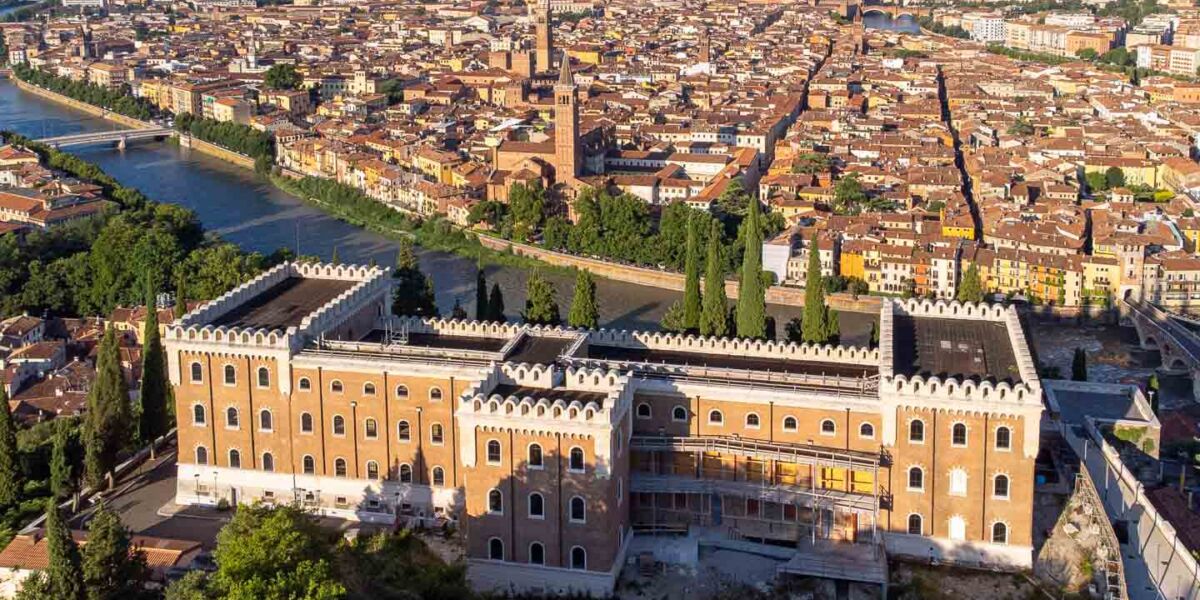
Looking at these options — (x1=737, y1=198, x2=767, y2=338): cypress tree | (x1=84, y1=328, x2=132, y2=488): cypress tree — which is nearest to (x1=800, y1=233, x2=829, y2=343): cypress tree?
(x1=737, y1=198, x2=767, y2=338): cypress tree

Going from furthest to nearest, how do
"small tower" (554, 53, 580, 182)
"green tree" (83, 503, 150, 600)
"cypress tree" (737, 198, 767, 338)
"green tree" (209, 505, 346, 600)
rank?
1. "small tower" (554, 53, 580, 182)
2. "cypress tree" (737, 198, 767, 338)
3. "green tree" (83, 503, 150, 600)
4. "green tree" (209, 505, 346, 600)

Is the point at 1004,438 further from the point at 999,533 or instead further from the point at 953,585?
the point at 953,585

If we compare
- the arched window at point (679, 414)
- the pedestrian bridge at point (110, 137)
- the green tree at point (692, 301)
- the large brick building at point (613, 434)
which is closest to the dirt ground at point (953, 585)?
the large brick building at point (613, 434)

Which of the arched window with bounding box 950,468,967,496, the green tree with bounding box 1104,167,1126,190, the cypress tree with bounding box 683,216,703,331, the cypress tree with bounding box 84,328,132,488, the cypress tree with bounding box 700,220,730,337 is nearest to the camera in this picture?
the arched window with bounding box 950,468,967,496

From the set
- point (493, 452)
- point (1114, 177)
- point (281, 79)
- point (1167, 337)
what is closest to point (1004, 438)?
point (493, 452)

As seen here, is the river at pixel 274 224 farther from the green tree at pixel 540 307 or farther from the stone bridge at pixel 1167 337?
the green tree at pixel 540 307

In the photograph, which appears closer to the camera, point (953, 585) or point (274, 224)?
point (953, 585)

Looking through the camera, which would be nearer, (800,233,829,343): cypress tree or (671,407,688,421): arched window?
(671,407,688,421): arched window

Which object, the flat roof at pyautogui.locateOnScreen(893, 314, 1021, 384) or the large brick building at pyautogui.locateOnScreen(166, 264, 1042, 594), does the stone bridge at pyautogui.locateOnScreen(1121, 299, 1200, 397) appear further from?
the large brick building at pyautogui.locateOnScreen(166, 264, 1042, 594)
